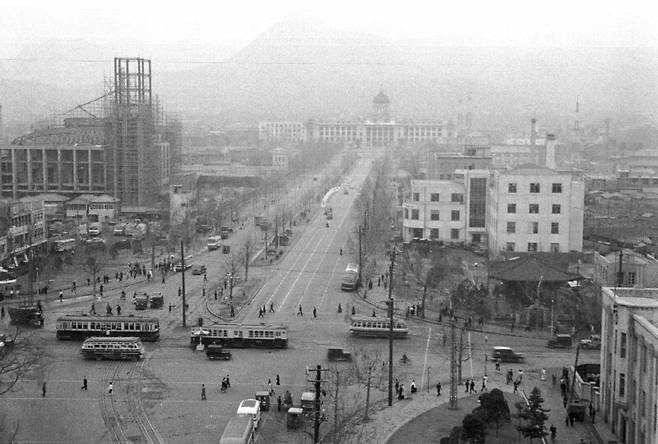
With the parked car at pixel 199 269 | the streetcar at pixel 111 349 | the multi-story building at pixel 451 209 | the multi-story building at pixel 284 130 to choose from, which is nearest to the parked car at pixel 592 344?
the streetcar at pixel 111 349

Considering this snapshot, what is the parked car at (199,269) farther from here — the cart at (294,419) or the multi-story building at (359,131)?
the multi-story building at (359,131)

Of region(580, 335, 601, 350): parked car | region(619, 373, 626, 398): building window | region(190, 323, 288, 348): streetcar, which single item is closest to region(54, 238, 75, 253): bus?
region(190, 323, 288, 348): streetcar

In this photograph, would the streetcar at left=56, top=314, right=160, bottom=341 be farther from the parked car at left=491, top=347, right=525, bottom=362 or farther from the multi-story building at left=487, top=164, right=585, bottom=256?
the multi-story building at left=487, top=164, right=585, bottom=256

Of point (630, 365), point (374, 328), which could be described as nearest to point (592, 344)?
point (374, 328)

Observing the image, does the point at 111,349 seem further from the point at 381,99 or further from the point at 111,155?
the point at 381,99

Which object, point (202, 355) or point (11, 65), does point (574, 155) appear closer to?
point (11, 65)

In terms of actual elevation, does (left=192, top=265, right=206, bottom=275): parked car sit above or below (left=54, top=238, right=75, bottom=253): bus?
below
